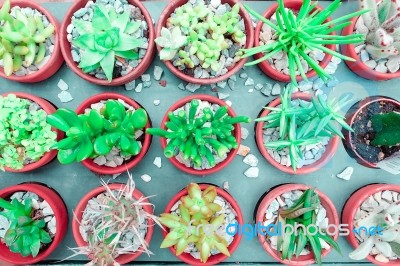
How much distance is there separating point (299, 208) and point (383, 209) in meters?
0.30

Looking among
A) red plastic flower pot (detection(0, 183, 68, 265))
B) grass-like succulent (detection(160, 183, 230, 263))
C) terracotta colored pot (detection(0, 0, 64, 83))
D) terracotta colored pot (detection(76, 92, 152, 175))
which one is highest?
terracotta colored pot (detection(0, 0, 64, 83))

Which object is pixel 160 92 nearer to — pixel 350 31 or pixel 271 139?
pixel 271 139

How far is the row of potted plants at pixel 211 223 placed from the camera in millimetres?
1198

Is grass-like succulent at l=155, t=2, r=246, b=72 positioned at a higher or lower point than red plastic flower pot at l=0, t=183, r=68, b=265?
higher

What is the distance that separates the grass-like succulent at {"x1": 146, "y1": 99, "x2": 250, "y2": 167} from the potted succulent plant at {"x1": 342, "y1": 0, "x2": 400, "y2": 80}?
19.9 inches

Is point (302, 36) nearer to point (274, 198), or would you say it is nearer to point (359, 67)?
point (359, 67)

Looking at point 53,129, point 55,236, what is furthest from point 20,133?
point 55,236

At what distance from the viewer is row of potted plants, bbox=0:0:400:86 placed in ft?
4.05

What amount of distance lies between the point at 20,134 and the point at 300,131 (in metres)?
0.81

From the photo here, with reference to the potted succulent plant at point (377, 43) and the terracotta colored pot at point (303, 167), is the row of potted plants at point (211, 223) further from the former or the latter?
the potted succulent plant at point (377, 43)

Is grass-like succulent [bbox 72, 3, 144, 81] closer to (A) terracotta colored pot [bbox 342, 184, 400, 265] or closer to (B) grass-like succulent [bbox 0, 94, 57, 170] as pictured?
(B) grass-like succulent [bbox 0, 94, 57, 170]

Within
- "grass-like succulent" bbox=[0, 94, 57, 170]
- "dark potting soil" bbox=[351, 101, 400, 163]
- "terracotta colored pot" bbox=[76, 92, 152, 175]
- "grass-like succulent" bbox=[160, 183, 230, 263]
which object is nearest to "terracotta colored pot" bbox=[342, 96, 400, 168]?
"dark potting soil" bbox=[351, 101, 400, 163]

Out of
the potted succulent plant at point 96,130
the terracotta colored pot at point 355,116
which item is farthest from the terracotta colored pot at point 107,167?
the terracotta colored pot at point 355,116

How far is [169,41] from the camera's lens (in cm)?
128
